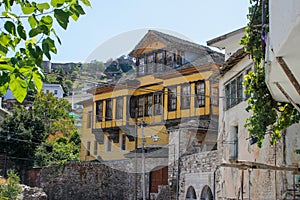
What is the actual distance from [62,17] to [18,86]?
0.48 meters

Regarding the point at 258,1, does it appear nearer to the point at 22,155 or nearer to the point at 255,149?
the point at 255,149

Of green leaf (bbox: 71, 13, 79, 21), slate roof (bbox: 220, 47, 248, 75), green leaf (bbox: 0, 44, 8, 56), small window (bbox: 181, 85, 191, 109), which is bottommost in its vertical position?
green leaf (bbox: 0, 44, 8, 56)

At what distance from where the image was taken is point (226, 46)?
→ 17500 mm

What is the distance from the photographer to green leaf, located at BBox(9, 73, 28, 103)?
9.24 feet

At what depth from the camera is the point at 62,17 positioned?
9.14 ft

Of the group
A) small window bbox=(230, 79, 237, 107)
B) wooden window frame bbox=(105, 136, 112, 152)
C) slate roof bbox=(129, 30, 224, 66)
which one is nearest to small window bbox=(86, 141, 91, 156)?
wooden window frame bbox=(105, 136, 112, 152)

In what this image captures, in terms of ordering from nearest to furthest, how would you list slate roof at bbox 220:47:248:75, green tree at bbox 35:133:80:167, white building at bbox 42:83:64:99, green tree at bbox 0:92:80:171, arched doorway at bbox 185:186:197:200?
slate roof at bbox 220:47:248:75 < arched doorway at bbox 185:186:197:200 < green tree at bbox 35:133:80:167 < green tree at bbox 0:92:80:171 < white building at bbox 42:83:64:99

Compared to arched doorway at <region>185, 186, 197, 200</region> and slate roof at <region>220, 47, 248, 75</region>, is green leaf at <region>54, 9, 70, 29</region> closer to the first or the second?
slate roof at <region>220, 47, 248, 75</region>

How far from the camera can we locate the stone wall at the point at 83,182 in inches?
1116

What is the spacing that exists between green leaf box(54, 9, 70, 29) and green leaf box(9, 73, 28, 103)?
40 cm

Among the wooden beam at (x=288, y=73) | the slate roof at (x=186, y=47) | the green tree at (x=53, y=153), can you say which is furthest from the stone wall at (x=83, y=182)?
the wooden beam at (x=288, y=73)

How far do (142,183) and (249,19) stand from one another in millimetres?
17580

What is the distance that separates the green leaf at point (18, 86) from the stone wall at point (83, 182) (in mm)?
25527

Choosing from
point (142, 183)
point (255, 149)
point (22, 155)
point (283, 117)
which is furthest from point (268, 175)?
point (22, 155)
